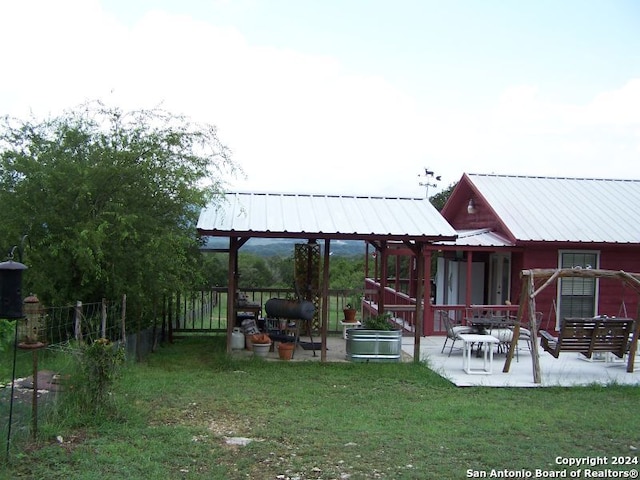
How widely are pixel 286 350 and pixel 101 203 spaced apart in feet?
12.2

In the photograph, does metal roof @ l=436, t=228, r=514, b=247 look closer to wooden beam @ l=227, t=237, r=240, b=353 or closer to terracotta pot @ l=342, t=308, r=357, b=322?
terracotta pot @ l=342, t=308, r=357, b=322

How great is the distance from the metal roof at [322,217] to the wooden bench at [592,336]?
2.21 metres

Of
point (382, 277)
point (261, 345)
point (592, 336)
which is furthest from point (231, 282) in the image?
point (592, 336)

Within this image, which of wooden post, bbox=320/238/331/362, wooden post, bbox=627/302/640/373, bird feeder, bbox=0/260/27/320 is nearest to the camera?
bird feeder, bbox=0/260/27/320

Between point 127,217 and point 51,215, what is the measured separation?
995 millimetres

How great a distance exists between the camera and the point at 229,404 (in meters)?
7.32

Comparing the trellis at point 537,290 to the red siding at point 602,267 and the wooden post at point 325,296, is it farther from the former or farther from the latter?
the red siding at point 602,267

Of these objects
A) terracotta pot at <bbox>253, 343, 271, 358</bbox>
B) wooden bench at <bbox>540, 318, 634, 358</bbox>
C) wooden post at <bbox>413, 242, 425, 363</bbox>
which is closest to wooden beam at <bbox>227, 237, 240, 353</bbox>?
terracotta pot at <bbox>253, 343, 271, 358</bbox>

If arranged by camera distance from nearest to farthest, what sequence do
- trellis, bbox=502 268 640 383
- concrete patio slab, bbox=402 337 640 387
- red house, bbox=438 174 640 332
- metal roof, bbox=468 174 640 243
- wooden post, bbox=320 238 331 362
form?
concrete patio slab, bbox=402 337 640 387
trellis, bbox=502 268 640 383
wooden post, bbox=320 238 331 362
red house, bbox=438 174 640 332
metal roof, bbox=468 174 640 243

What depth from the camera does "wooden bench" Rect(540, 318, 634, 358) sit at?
31.8 feet

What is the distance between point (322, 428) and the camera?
20.8 feet

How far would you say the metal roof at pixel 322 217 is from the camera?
995cm

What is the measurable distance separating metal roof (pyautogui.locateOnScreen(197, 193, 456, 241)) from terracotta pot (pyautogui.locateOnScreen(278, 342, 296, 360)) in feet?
6.13

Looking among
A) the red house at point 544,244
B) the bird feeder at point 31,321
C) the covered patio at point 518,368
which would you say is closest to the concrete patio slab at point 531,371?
the covered patio at point 518,368
